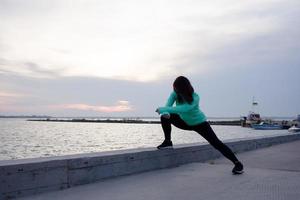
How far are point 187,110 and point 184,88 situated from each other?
1.10 ft

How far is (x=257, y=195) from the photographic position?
4.70 m

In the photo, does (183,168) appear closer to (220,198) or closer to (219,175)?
(219,175)

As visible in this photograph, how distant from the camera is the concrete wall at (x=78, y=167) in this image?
15.0 ft

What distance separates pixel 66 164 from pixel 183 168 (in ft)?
7.97

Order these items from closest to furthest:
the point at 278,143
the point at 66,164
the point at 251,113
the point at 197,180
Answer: the point at 66,164 < the point at 197,180 < the point at 278,143 < the point at 251,113

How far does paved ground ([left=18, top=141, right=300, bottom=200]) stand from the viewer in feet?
15.3

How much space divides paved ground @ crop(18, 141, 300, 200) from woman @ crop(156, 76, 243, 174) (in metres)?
0.50

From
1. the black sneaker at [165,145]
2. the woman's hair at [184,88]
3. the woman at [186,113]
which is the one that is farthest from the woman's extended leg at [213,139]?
the black sneaker at [165,145]

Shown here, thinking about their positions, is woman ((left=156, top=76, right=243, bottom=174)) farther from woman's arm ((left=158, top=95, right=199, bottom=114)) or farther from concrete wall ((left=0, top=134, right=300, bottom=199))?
concrete wall ((left=0, top=134, right=300, bottom=199))

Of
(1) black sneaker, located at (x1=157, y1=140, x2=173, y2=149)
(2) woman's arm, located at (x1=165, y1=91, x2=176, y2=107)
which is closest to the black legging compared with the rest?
(2) woman's arm, located at (x1=165, y1=91, x2=176, y2=107)

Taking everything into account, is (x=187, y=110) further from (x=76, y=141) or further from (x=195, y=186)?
(x=76, y=141)

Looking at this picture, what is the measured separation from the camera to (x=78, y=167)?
5352mm

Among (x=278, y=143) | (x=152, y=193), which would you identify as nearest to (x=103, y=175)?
(x=152, y=193)

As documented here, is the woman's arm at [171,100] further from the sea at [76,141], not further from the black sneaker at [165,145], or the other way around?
the sea at [76,141]
